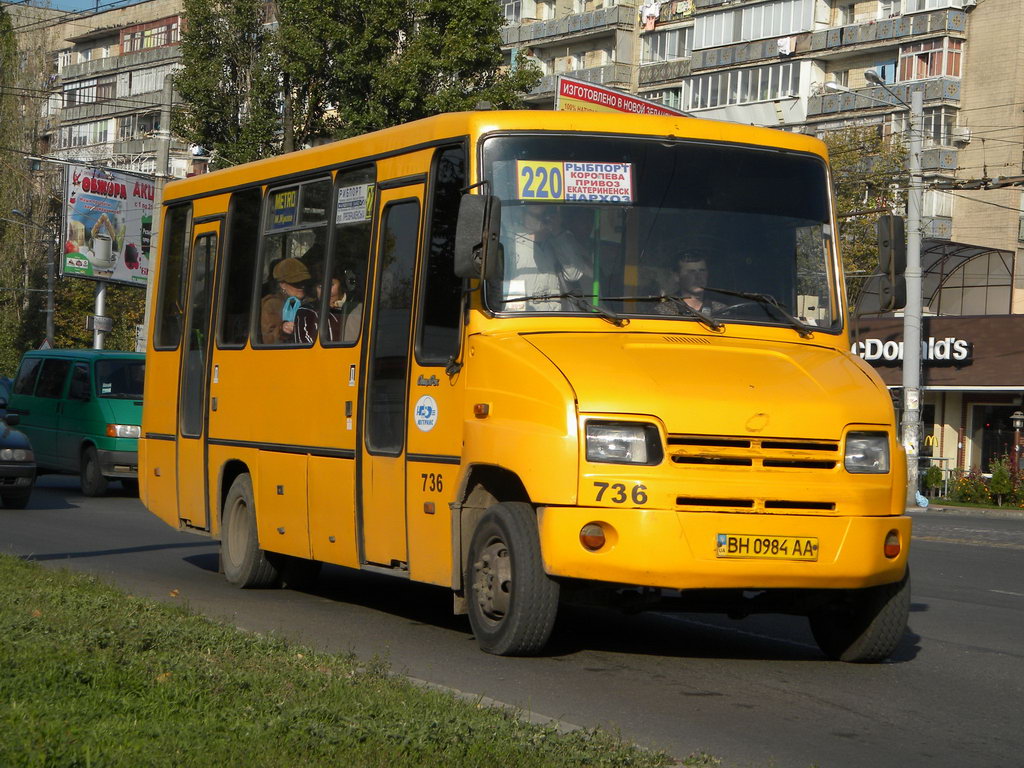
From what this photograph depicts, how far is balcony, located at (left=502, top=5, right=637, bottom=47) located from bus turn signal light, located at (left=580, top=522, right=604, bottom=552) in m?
62.6

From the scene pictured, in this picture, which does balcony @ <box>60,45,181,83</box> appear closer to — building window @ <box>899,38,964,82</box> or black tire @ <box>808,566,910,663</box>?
building window @ <box>899,38,964,82</box>

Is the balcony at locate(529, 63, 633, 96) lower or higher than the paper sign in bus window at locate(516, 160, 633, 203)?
higher

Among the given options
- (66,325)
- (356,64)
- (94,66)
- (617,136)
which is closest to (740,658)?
(617,136)

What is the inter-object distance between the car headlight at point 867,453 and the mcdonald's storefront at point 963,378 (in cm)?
3504

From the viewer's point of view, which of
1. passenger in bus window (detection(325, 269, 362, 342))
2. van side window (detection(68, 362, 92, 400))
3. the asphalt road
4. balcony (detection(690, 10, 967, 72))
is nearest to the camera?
the asphalt road

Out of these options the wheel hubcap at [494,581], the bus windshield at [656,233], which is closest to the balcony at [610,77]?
the bus windshield at [656,233]

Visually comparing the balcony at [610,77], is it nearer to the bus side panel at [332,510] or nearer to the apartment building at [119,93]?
the apartment building at [119,93]

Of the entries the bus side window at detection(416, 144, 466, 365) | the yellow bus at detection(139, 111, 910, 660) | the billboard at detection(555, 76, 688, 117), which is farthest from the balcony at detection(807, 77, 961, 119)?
the bus side window at detection(416, 144, 466, 365)

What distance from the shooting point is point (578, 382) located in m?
8.38

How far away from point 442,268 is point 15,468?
12900 mm

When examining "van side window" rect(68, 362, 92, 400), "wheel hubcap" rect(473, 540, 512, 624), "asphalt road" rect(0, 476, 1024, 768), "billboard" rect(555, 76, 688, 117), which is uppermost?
"billboard" rect(555, 76, 688, 117)

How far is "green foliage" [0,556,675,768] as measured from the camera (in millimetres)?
5797

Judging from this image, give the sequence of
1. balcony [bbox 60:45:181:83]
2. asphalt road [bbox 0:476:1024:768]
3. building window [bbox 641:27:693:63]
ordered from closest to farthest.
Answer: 1. asphalt road [bbox 0:476:1024:768]
2. building window [bbox 641:27:693:63]
3. balcony [bbox 60:45:181:83]

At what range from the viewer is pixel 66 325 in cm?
7044
